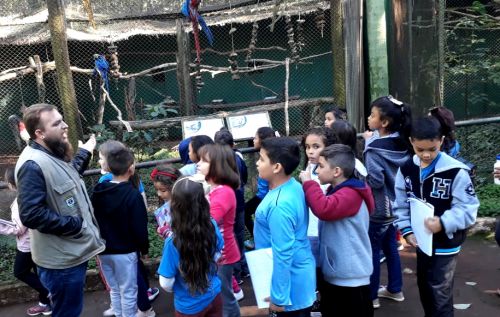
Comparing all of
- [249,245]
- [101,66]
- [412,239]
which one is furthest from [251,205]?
[101,66]

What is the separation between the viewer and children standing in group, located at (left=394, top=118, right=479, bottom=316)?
266cm

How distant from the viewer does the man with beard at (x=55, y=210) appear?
102 inches

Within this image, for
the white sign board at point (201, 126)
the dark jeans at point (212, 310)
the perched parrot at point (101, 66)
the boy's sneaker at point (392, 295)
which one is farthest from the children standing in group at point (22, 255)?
the perched parrot at point (101, 66)

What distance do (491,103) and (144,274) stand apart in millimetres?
9695

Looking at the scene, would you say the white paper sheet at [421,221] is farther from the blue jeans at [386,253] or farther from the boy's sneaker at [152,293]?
the boy's sneaker at [152,293]

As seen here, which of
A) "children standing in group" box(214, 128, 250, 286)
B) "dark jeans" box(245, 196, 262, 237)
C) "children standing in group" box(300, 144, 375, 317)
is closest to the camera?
"children standing in group" box(300, 144, 375, 317)

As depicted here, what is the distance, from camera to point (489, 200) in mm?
5371

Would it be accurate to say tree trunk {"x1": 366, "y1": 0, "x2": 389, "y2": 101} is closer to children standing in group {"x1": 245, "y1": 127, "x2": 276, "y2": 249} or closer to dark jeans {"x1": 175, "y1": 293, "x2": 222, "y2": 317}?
children standing in group {"x1": 245, "y1": 127, "x2": 276, "y2": 249}

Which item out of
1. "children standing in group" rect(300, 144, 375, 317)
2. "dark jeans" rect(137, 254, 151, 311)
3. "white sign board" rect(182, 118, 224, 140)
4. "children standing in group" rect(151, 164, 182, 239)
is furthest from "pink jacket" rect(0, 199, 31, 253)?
"white sign board" rect(182, 118, 224, 140)

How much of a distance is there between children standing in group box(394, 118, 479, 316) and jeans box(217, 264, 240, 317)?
1.14 m

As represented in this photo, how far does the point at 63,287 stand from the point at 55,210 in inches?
17.4

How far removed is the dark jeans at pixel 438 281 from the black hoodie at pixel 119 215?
5.80ft

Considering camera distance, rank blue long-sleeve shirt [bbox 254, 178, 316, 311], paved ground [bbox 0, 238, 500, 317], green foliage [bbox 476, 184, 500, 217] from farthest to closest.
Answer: green foliage [bbox 476, 184, 500, 217], paved ground [bbox 0, 238, 500, 317], blue long-sleeve shirt [bbox 254, 178, 316, 311]

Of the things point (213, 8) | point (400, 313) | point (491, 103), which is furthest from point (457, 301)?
point (213, 8)
